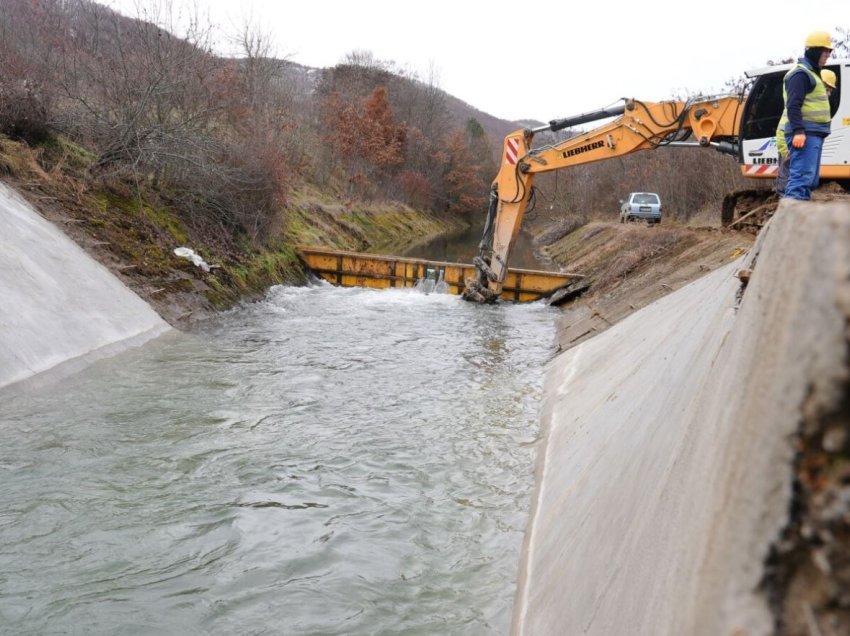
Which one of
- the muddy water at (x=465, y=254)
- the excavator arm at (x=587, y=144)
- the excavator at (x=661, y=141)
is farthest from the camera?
the muddy water at (x=465, y=254)

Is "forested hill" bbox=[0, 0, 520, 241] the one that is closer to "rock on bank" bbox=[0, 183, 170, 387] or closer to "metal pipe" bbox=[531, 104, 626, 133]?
"rock on bank" bbox=[0, 183, 170, 387]

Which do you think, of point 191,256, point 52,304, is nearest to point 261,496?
point 52,304

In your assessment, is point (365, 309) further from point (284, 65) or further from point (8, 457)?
point (284, 65)

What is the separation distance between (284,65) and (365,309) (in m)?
25.2

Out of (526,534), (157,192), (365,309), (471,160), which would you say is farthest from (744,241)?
(471,160)

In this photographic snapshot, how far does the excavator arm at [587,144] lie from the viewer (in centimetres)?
1353

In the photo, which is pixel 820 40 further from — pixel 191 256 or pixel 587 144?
pixel 191 256

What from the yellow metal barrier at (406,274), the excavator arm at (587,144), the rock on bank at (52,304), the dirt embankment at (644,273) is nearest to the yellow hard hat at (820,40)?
the dirt embankment at (644,273)

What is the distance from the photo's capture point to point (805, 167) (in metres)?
7.59

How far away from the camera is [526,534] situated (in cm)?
529

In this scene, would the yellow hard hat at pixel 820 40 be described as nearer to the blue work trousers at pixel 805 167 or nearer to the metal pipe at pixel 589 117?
the blue work trousers at pixel 805 167

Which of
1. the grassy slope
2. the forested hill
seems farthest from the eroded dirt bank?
the forested hill

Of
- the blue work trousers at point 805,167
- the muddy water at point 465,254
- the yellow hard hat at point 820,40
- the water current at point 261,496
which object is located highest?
the yellow hard hat at point 820,40

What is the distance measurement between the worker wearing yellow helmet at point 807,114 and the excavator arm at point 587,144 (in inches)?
243
